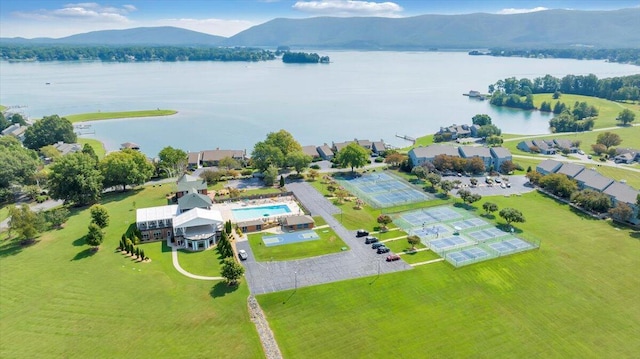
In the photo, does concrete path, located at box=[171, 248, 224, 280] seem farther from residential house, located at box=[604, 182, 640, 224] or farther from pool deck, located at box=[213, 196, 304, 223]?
residential house, located at box=[604, 182, 640, 224]

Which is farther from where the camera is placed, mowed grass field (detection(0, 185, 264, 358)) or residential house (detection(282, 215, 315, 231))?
residential house (detection(282, 215, 315, 231))

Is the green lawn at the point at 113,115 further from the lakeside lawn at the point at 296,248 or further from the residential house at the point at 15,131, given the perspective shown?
the lakeside lawn at the point at 296,248

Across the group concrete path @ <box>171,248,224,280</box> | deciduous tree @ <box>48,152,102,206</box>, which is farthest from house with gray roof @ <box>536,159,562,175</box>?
deciduous tree @ <box>48,152,102,206</box>

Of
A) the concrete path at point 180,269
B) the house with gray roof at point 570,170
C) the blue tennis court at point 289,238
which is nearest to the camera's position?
the concrete path at point 180,269

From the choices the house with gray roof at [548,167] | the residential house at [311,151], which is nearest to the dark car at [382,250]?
the residential house at [311,151]

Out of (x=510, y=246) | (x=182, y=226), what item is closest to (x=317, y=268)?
(x=182, y=226)

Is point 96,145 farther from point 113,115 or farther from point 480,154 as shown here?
point 480,154
